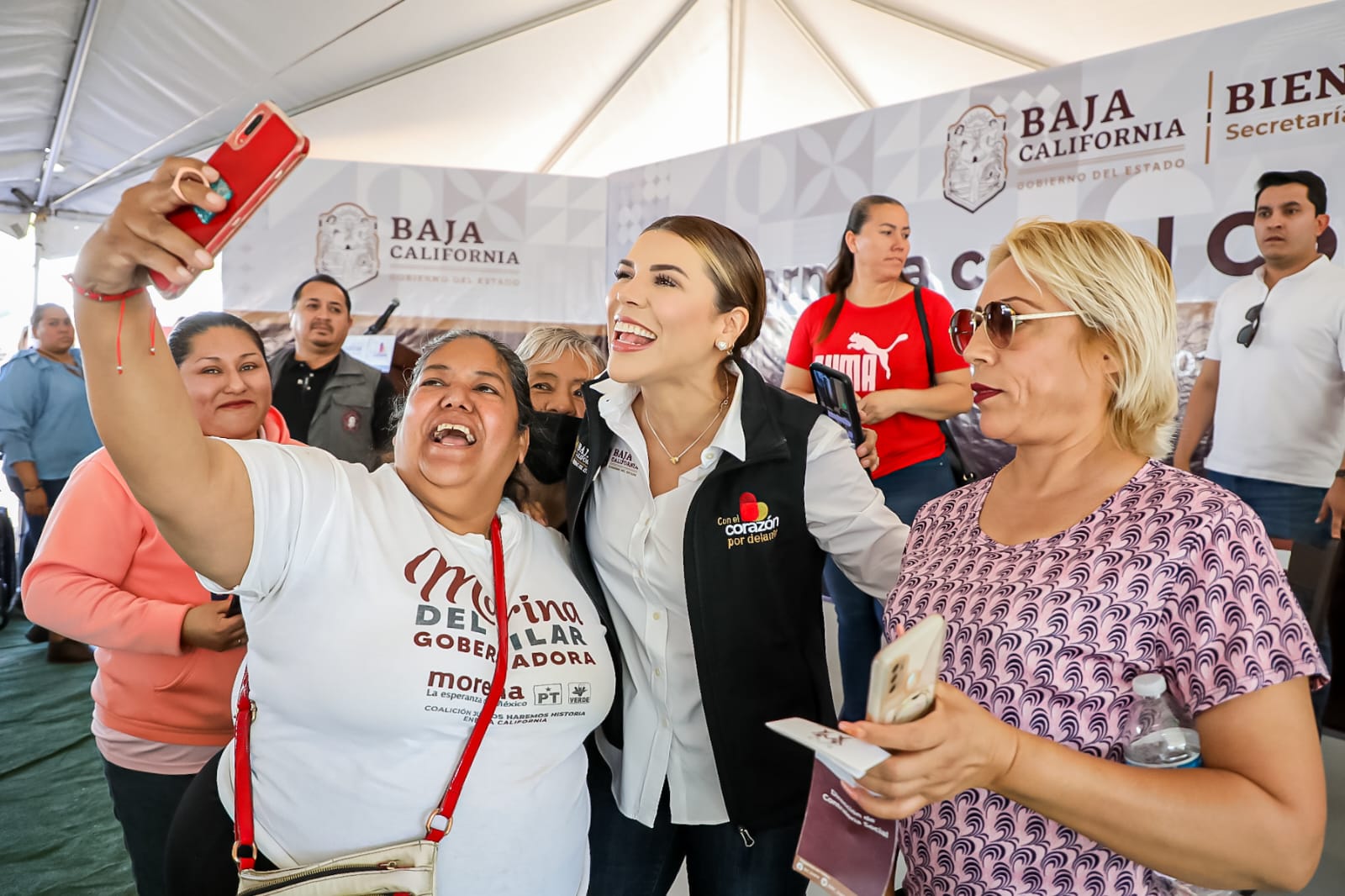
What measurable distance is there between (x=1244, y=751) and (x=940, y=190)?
442cm

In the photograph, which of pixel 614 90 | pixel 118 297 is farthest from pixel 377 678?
pixel 614 90

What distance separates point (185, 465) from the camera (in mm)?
1222

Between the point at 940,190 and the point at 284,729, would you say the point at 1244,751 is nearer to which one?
the point at 284,729

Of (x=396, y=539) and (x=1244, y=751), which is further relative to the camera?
(x=396, y=539)

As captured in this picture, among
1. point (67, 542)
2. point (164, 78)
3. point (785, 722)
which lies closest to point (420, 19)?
point (164, 78)

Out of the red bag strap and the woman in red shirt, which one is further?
the woman in red shirt

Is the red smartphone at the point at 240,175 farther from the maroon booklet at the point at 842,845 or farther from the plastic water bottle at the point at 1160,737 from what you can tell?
the plastic water bottle at the point at 1160,737

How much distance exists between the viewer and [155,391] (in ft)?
3.79

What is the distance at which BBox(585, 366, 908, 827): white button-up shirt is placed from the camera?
5.97 ft

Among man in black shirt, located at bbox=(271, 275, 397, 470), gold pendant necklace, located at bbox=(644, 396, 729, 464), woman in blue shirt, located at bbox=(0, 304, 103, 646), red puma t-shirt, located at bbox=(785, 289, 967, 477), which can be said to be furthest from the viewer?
woman in blue shirt, located at bbox=(0, 304, 103, 646)

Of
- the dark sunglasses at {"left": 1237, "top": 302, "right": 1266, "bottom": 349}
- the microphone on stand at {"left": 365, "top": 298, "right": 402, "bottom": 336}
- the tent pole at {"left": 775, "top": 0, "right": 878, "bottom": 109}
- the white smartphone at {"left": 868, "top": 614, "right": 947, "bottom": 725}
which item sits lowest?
the white smartphone at {"left": 868, "top": 614, "right": 947, "bottom": 725}

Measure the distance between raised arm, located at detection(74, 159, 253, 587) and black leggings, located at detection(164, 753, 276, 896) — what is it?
54 centimetres

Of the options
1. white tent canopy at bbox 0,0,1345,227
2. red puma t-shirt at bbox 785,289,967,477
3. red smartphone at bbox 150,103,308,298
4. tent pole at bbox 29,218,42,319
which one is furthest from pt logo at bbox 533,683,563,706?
tent pole at bbox 29,218,42,319

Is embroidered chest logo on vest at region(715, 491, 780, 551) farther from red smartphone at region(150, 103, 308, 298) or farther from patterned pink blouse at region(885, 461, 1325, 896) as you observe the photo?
red smartphone at region(150, 103, 308, 298)
